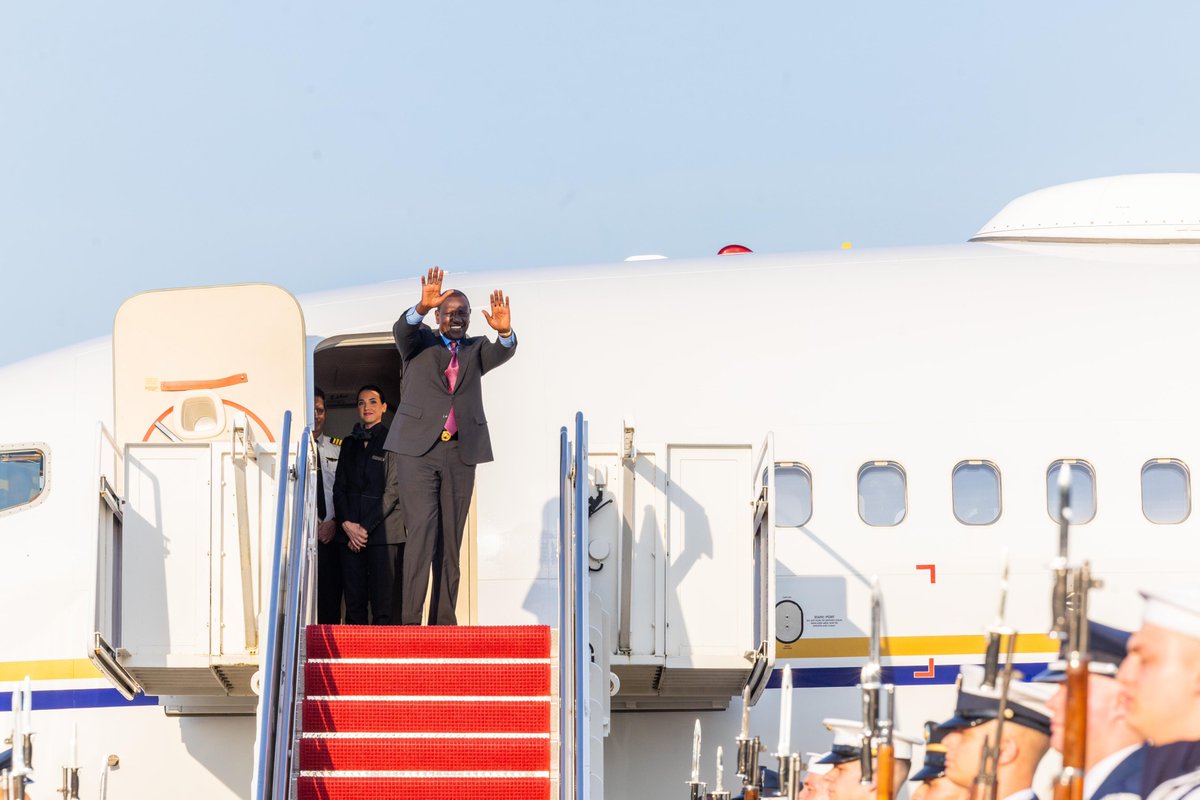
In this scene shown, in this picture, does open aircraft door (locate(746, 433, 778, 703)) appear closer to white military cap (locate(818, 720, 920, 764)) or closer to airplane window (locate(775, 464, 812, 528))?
airplane window (locate(775, 464, 812, 528))

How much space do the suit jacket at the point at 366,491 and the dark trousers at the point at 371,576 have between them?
7cm

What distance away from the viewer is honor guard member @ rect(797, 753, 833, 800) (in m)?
9.17

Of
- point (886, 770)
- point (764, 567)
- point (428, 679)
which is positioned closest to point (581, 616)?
point (428, 679)

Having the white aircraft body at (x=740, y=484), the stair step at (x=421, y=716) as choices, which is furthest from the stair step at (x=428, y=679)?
the white aircraft body at (x=740, y=484)

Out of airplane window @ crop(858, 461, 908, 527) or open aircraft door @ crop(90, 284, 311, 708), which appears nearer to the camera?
open aircraft door @ crop(90, 284, 311, 708)

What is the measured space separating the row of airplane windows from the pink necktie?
1.96m

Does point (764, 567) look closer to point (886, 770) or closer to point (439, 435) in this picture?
point (439, 435)

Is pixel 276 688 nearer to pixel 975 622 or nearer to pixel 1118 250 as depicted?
pixel 975 622

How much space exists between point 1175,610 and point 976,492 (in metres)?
1.34

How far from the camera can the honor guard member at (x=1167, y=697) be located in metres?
8.45

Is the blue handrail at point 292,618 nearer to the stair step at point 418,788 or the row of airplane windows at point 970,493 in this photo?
the stair step at point 418,788

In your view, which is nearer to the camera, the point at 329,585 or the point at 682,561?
the point at 682,561

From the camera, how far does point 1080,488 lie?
9.67 meters

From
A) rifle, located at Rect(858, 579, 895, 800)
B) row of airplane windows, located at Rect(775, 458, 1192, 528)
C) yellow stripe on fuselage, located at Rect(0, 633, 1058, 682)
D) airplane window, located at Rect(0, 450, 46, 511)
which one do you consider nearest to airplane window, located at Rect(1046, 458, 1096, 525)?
row of airplane windows, located at Rect(775, 458, 1192, 528)
